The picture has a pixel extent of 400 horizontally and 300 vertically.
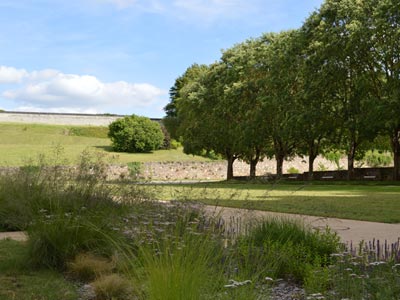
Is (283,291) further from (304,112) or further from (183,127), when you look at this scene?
(183,127)

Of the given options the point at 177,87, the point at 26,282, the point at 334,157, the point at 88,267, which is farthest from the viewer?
the point at 177,87

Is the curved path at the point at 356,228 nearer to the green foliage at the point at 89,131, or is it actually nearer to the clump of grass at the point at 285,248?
the clump of grass at the point at 285,248

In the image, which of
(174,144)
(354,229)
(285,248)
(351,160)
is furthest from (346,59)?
(174,144)

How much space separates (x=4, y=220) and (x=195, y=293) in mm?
6866

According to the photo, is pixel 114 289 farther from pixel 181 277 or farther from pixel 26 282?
pixel 181 277

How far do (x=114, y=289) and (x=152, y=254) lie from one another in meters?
0.65

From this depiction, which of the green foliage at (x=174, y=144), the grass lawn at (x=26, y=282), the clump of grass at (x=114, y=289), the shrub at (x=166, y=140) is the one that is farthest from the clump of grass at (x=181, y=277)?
the green foliage at (x=174, y=144)

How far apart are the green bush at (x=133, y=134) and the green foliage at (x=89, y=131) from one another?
10.1m

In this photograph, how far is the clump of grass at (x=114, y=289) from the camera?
4.82 m

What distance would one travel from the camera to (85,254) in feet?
20.0

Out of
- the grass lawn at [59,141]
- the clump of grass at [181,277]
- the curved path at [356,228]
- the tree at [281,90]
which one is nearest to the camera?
the clump of grass at [181,277]

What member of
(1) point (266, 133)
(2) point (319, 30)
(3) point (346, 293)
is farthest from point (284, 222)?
(1) point (266, 133)

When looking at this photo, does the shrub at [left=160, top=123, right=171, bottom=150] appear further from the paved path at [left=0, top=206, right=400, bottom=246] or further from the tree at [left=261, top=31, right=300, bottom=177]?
the paved path at [left=0, top=206, right=400, bottom=246]

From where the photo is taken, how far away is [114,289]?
16.0 feet
